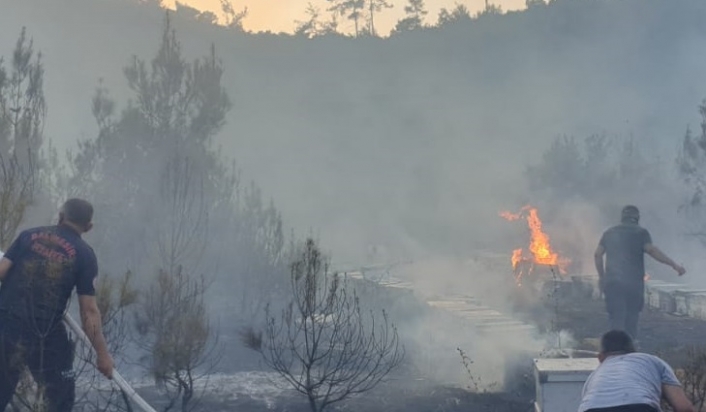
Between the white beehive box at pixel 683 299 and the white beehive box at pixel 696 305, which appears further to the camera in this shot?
the white beehive box at pixel 683 299

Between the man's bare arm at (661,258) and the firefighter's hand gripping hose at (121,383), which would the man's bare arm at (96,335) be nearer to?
the firefighter's hand gripping hose at (121,383)

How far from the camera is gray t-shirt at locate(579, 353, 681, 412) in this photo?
5191 millimetres

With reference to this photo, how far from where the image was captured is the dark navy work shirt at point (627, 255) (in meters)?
11.0

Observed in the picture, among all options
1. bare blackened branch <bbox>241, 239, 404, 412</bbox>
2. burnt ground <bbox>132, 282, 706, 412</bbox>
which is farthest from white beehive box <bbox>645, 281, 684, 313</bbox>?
bare blackened branch <bbox>241, 239, 404, 412</bbox>

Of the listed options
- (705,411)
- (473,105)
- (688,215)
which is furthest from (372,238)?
(705,411)

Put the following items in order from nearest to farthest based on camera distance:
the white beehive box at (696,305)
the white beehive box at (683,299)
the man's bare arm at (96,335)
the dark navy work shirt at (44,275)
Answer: the man's bare arm at (96,335)
the dark navy work shirt at (44,275)
the white beehive box at (696,305)
the white beehive box at (683,299)

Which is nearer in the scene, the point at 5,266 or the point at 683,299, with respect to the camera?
the point at 5,266

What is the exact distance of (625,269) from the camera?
36.2 feet

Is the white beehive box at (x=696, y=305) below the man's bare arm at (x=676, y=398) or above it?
below

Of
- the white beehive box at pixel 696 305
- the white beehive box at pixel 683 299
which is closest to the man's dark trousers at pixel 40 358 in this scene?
the white beehive box at pixel 696 305

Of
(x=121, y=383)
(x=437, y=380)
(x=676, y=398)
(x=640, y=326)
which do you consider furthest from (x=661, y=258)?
(x=121, y=383)

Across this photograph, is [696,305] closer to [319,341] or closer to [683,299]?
[683,299]

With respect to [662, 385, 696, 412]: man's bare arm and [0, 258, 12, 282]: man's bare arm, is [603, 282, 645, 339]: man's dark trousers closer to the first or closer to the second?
[662, 385, 696, 412]: man's bare arm

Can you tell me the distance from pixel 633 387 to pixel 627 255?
6.06 meters
